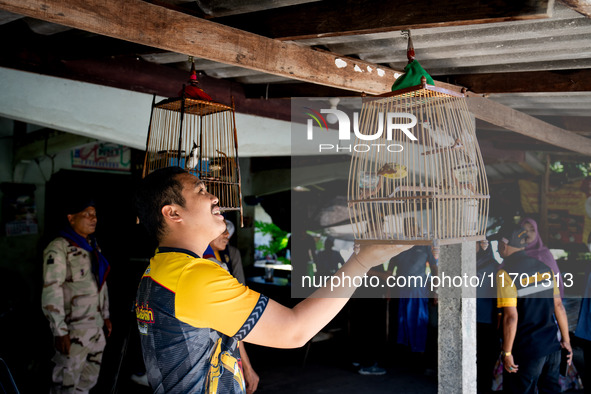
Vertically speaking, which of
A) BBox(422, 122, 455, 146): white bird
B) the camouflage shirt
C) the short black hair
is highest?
BBox(422, 122, 455, 146): white bird

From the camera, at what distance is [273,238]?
26.2ft

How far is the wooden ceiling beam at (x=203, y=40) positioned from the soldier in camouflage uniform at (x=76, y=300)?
2.14m

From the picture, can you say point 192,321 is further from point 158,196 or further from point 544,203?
point 544,203

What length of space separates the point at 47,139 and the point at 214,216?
455 centimetres

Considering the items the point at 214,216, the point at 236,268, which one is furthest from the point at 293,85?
the point at 214,216

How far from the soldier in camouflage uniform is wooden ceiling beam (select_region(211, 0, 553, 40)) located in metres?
2.13

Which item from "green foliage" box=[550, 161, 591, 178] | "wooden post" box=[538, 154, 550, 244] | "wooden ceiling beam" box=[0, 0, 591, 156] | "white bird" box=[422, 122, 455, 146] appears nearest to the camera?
"wooden ceiling beam" box=[0, 0, 591, 156]

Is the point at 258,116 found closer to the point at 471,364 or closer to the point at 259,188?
the point at 471,364

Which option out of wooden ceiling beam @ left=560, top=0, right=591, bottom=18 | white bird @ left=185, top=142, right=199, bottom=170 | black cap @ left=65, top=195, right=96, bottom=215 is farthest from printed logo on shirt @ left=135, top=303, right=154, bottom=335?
black cap @ left=65, top=195, right=96, bottom=215

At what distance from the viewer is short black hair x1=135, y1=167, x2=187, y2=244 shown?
1657 millimetres

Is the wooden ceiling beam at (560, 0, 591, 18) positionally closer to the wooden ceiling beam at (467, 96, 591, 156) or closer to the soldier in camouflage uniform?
the wooden ceiling beam at (467, 96, 591, 156)

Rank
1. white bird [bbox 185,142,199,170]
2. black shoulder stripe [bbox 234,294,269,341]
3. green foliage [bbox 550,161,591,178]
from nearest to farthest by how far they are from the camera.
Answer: black shoulder stripe [bbox 234,294,269,341], white bird [bbox 185,142,199,170], green foliage [bbox 550,161,591,178]

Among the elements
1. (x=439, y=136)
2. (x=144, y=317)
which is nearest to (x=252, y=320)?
(x=144, y=317)

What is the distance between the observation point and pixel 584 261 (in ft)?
23.1
